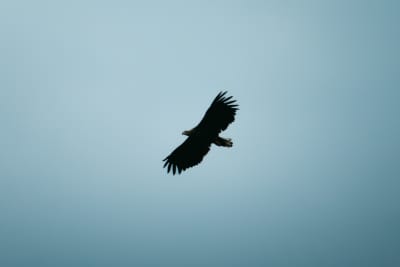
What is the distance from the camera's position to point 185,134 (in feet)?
51.2

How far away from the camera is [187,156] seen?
16.3 meters

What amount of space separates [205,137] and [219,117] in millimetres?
1082

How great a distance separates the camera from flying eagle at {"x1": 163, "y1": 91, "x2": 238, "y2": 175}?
15125 millimetres

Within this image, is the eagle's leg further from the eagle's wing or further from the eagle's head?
the eagle's head

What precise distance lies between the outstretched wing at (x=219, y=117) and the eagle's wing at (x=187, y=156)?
0.76m

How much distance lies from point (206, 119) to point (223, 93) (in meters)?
1.25

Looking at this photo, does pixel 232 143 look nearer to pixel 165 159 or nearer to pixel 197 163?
pixel 197 163

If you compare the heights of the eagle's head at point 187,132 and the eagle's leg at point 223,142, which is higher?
the eagle's head at point 187,132

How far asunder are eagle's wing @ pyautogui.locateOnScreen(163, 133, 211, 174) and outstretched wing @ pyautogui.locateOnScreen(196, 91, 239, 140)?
0.76 metres

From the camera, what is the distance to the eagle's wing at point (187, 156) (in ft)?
52.5

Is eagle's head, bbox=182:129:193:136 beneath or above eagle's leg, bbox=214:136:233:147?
above

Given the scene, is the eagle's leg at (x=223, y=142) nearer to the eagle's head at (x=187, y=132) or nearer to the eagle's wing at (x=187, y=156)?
the eagle's wing at (x=187, y=156)

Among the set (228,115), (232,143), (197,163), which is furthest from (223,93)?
(197,163)

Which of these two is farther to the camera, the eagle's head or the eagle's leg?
the eagle's leg
